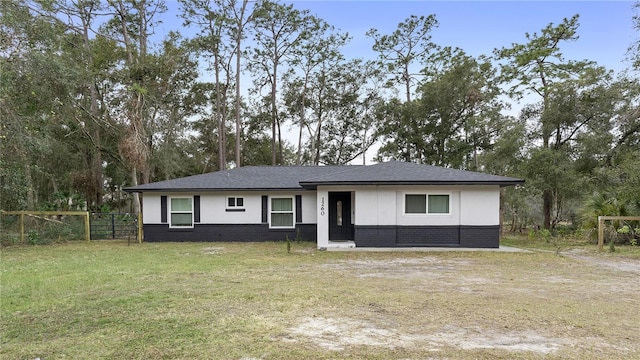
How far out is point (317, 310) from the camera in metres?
5.63

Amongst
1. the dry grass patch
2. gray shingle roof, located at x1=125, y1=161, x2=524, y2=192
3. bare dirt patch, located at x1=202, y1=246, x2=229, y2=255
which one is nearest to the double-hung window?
gray shingle roof, located at x1=125, y1=161, x2=524, y2=192

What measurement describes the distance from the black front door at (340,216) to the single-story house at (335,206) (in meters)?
0.04

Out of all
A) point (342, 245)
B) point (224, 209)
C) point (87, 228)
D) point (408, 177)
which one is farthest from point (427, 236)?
A: point (87, 228)

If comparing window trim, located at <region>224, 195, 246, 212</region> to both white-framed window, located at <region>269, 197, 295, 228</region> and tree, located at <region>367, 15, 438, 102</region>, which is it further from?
tree, located at <region>367, 15, 438, 102</region>

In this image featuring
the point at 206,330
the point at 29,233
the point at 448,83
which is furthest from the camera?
the point at 448,83

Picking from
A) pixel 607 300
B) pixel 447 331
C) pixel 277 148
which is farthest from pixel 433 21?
pixel 447 331

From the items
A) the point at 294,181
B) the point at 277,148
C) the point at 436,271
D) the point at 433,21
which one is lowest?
the point at 436,271

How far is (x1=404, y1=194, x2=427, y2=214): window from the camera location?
13.3 m

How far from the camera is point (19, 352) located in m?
4.03

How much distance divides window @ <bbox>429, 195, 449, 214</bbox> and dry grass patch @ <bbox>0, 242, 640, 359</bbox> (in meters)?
3.22

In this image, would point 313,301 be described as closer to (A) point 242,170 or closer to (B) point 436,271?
(B) point 436,271

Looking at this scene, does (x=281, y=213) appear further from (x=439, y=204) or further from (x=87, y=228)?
(x=87, y=228)

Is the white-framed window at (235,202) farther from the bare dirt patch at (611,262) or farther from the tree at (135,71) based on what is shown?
the bare dirt patch at (611,262)

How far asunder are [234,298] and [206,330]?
160 cm
